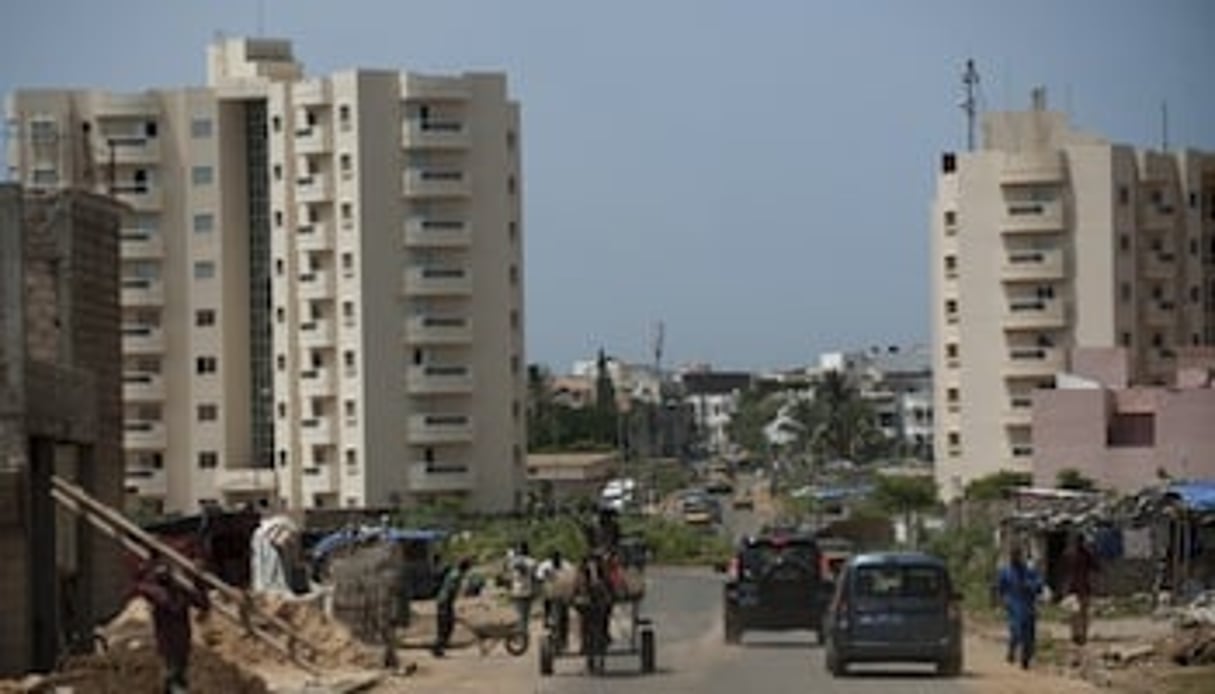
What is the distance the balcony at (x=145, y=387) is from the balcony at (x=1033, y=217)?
35.5 meters

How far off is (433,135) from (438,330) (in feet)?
25.3

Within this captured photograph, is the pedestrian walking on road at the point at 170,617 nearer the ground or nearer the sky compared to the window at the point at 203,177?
nearer the ground

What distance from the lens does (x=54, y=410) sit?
33781 millimetres

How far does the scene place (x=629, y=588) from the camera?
39.3m

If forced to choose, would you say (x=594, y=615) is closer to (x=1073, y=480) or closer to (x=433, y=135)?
(x=1073, y=480)

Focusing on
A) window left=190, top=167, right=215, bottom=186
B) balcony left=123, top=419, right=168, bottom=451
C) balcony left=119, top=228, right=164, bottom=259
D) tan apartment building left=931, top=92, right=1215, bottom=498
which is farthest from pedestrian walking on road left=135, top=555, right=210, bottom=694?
tan apartment building left=931, top=92, right=1215, bottom=498

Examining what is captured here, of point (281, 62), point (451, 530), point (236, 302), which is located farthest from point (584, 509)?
point (281, 62)

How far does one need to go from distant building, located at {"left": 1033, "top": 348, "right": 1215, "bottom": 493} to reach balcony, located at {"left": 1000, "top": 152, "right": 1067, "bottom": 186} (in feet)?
41.5

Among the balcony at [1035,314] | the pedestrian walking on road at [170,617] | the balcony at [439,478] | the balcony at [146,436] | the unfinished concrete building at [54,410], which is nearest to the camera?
the pedestrian walking on road at [170,617]

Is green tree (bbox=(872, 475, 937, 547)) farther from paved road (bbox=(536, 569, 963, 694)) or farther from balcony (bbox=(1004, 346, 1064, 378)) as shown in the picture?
paved road (bbox=(536, 569, 963, 694))

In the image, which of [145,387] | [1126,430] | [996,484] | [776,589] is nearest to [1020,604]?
[776,589]

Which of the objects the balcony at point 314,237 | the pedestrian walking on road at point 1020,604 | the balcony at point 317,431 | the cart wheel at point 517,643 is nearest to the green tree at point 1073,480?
the balcony at point 317,431

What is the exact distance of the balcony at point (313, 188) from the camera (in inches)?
4107

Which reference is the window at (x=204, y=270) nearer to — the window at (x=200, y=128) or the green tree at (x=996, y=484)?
the window at (x=200, y=128)
